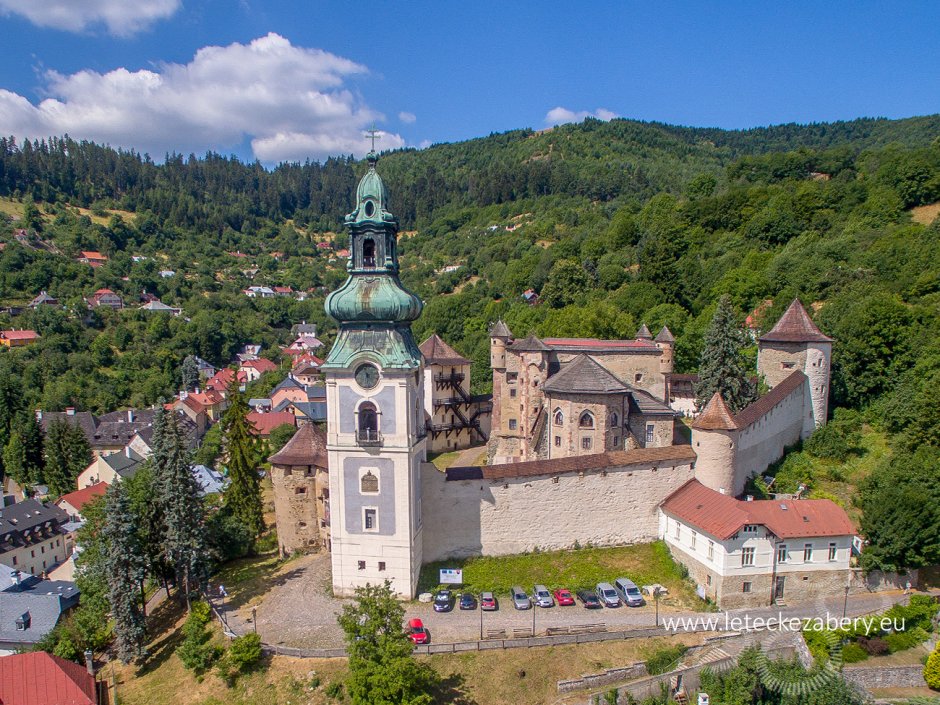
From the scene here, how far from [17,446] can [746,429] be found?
228 feet

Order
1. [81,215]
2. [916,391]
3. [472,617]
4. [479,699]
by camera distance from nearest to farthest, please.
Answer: [479,699], [472,617], [916,391], [81,215]

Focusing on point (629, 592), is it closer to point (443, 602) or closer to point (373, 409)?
point (443, 602)

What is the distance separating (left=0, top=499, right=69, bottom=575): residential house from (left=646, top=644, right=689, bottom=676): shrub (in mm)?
45723

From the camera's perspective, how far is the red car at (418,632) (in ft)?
81.8

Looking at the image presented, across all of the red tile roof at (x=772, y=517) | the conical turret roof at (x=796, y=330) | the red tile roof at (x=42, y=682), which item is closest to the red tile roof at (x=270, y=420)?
the red tile roof at (x=42, y=682)

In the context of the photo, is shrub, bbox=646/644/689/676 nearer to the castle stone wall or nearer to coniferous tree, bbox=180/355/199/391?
the castle stone wall

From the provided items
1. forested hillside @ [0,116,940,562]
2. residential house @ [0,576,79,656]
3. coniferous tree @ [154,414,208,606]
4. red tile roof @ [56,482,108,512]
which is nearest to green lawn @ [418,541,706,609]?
forested hillside @ [0,116,940,562]

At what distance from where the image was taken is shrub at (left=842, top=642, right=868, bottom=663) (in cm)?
2562

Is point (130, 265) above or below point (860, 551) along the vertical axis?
above

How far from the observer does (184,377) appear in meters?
98.1

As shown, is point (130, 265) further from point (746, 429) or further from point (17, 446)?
point (746, 429)

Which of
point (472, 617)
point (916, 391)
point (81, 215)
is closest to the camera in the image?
point (472, 617)

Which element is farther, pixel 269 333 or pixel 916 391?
pixel 269 333

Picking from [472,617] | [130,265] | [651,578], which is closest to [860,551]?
[651,578]
